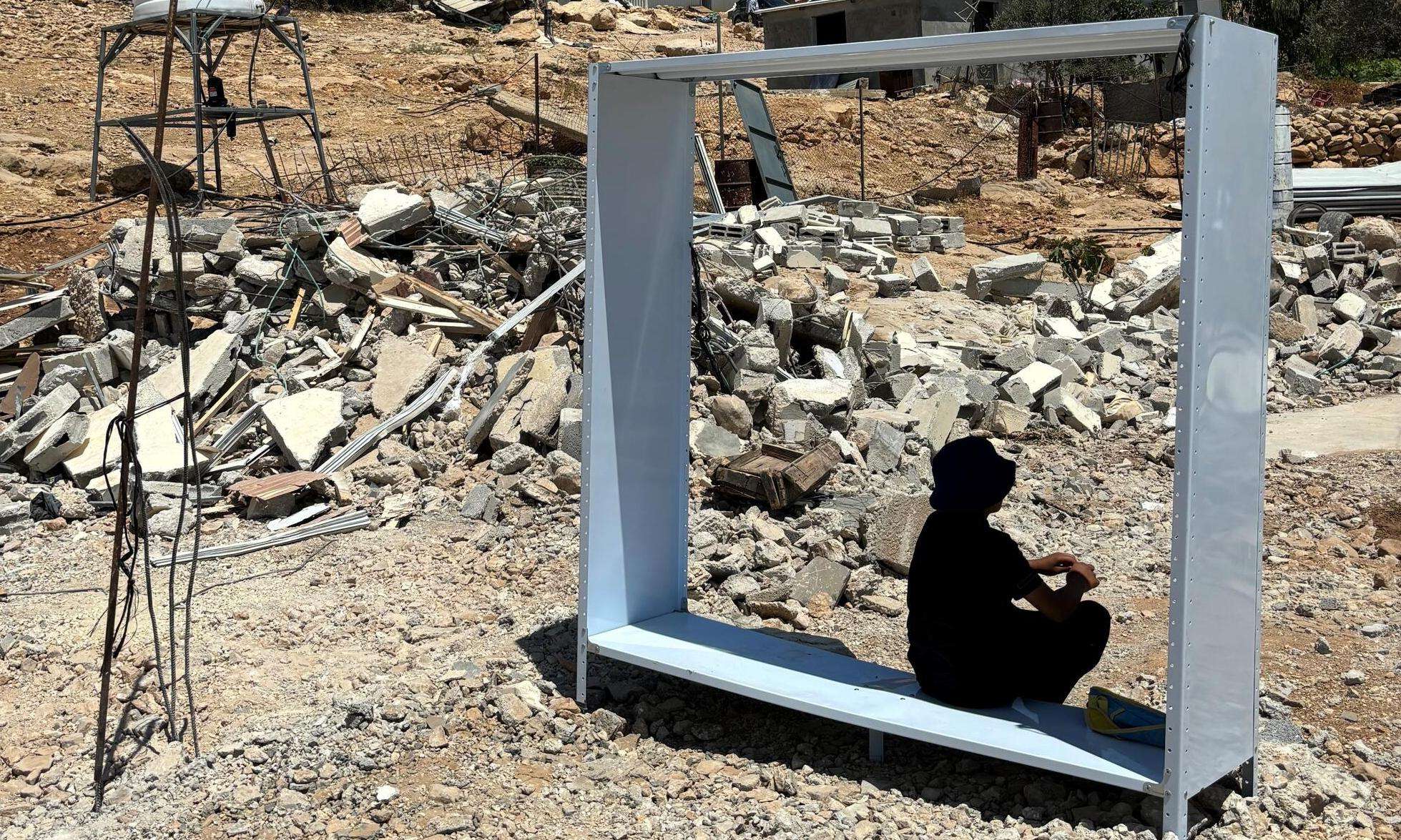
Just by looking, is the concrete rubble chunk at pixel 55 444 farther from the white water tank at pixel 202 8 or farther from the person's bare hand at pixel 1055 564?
the person's bare hand at pixel 1055 564

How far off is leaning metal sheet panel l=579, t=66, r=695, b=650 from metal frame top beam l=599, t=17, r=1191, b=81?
0.32m

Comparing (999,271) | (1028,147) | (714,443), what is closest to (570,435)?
(714,443)

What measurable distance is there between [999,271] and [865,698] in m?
8.33

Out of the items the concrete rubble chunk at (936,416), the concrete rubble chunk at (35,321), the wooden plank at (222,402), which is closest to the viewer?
the wooden plank at (222,402)

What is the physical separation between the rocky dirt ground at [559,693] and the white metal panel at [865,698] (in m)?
0.21

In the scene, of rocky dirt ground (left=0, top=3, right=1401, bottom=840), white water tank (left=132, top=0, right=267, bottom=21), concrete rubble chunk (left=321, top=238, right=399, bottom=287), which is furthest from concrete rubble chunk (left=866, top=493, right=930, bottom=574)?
white water tank (left=132, top=0, right=267, bottom=21)

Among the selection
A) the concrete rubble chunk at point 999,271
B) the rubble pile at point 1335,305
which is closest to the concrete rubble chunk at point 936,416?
the rubble pile at point 1335,305

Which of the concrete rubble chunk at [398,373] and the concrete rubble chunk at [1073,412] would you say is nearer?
the concrete rubble chunk at [398,373]

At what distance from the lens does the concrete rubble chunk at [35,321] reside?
8.71 metres

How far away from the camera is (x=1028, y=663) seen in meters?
4.14

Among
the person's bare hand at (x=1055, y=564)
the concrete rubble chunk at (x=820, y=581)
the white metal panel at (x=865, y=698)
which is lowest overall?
the concrete rubble chunk at (x=820, y=581)

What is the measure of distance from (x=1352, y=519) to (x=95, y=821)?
6531mm

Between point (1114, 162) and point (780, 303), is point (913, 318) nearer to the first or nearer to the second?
point (780, 303)

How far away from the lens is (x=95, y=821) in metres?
4.18
